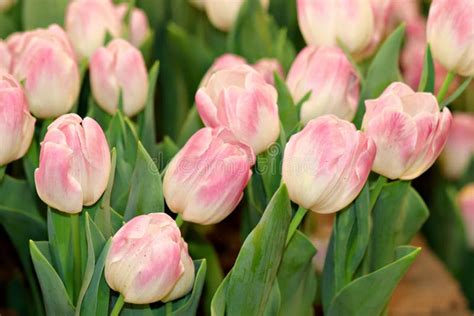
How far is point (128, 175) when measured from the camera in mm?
688

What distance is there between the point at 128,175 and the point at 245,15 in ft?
0.91

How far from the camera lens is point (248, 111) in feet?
2.09

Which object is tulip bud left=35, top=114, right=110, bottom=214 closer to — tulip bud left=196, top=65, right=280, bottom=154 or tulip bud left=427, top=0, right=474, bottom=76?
tulip bud left=196, top=65, right=280, bottom=154

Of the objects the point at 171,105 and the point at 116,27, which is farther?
the point at 171,105

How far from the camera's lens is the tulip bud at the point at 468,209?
3.75ft

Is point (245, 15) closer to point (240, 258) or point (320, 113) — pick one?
point (320, 113)

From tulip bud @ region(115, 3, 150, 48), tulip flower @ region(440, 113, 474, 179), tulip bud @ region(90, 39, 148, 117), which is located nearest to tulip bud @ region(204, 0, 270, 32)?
tulip bud @ region(115, 3, 150, 48)

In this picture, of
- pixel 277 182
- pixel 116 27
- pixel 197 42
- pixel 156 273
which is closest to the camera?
pixel 156 273

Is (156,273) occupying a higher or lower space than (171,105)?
higher

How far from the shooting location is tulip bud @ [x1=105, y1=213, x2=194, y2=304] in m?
0.55

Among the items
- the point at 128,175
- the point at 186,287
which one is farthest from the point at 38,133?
the point at 186,287

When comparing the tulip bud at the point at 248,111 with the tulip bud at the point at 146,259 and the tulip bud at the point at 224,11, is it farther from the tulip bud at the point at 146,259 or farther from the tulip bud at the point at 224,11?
the tulip bud at the point at 224,11

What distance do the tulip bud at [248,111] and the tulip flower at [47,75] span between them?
4.2 inches

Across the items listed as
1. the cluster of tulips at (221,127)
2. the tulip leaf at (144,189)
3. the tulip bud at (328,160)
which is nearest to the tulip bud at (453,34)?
the cluster of tulips at (221,127)
